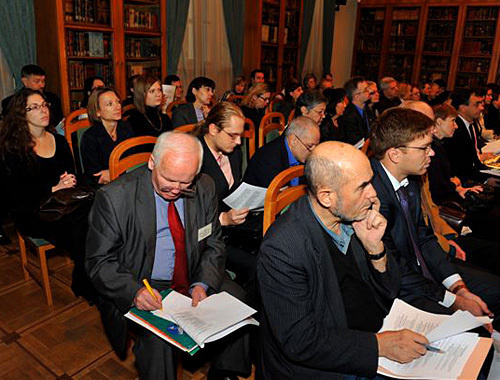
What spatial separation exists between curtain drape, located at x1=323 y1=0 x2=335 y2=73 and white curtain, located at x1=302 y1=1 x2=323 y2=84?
125 mm

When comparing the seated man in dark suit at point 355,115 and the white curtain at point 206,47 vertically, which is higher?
the white curtain at point 206,47

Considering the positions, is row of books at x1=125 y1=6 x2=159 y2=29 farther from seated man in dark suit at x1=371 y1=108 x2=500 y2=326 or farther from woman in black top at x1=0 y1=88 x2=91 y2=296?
seated man in dark suit at x1=371 y1=108 x2=500 y2=326

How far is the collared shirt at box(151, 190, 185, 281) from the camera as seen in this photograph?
1.77 metres

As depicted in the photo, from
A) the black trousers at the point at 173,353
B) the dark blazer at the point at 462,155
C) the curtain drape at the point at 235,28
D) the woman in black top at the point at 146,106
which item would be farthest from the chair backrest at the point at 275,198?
the curtain drape at the point at 235,28

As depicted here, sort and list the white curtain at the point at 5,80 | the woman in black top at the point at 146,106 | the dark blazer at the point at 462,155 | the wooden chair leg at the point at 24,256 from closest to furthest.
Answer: the wooden chair leg at the point at 24,256
the dark blazer at the point at 462,155
the woman in black top at the point at 146,106
the white curtain at the point at 5,80

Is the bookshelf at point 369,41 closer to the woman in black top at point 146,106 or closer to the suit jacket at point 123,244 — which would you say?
the woman in black top at point 146,106

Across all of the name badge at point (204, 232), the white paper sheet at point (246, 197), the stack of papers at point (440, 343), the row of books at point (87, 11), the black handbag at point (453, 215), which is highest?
the row of books at point (87, 11)

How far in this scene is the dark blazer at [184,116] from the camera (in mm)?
4191

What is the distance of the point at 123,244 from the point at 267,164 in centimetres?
112

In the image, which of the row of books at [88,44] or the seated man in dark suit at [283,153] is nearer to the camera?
the seated man in dark suit at [283,153]

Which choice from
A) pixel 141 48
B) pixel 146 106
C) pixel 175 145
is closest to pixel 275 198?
pixel 175 145

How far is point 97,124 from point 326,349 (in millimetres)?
2582

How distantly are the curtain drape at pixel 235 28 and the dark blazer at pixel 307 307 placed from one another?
635cm

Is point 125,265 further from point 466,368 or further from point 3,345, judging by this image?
point 466,368
